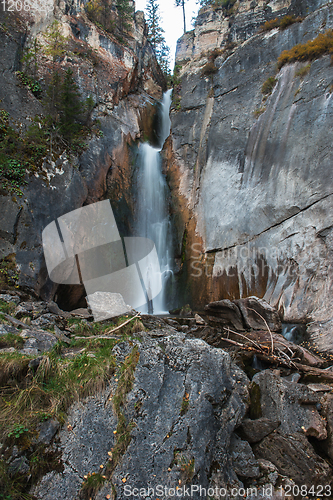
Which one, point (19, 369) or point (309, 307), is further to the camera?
point (309, 307)

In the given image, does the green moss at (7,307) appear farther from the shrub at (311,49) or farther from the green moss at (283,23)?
the green moss at (283,23)

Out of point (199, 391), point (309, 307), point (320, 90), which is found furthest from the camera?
point (320, 90)

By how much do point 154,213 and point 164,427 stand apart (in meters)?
10.9

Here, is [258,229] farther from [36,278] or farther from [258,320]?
[36,278]

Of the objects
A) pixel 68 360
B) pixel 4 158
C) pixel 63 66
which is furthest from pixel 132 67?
pixel 68 360

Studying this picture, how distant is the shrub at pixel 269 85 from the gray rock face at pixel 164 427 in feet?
38.7

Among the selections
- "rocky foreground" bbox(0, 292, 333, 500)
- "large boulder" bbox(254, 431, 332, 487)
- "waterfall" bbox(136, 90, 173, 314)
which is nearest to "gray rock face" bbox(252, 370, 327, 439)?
"rocky foreground" bbox(0, 292, 333, 500)

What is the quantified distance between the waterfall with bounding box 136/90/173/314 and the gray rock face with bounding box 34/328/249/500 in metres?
7.89

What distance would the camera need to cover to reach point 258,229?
32.1ft

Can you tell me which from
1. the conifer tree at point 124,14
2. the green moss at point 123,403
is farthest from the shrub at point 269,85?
the green moss at point 123,403

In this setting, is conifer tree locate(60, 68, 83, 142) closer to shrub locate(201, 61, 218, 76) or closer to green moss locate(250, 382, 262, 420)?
shrub locate(201, 61, 218, 76)

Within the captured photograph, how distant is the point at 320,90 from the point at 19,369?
11933 millimetres

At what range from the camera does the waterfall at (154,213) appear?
12109 mm

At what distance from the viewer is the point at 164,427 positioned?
9.80 ft
